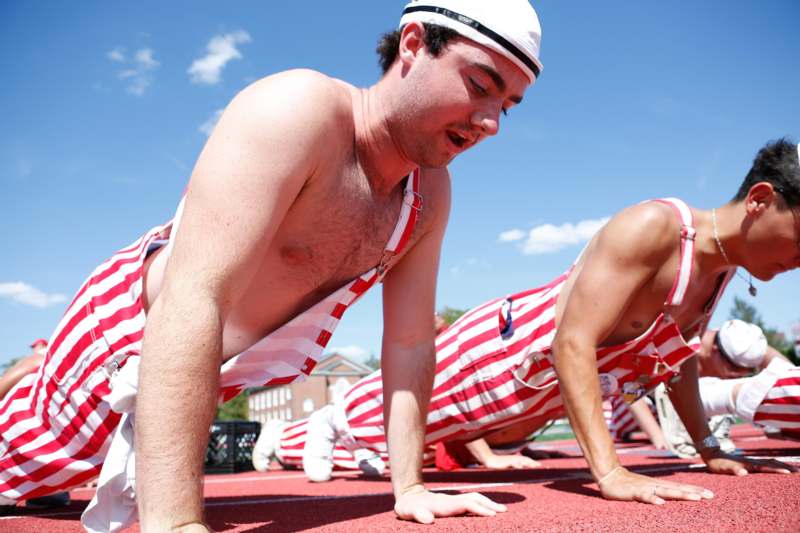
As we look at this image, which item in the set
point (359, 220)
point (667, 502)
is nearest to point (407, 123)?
point (359, 220)

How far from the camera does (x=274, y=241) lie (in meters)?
2.06

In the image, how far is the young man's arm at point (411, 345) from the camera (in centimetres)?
233

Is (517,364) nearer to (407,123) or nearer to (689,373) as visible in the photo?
(689,373)

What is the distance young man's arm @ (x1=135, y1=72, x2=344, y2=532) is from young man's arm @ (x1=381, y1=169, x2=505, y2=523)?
823 mm

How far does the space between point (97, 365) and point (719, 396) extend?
4.26 m

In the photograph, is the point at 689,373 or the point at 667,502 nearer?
the point at 667,502

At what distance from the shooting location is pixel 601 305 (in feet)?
8.96

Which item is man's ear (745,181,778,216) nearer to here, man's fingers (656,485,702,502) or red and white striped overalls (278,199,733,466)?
red and white striped overalls (278,199,733,466)

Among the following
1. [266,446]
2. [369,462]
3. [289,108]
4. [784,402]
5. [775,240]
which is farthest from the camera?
A: [266,446]

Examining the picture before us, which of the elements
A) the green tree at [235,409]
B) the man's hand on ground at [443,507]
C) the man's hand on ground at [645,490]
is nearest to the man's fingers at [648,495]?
the man's hand on ground at [645,490]

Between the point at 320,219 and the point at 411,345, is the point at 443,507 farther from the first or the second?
the point at 320,219

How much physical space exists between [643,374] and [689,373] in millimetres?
310

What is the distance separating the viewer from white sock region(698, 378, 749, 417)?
474 cm

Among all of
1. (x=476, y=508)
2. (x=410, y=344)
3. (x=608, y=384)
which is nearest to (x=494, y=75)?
(x=410, y=344)
